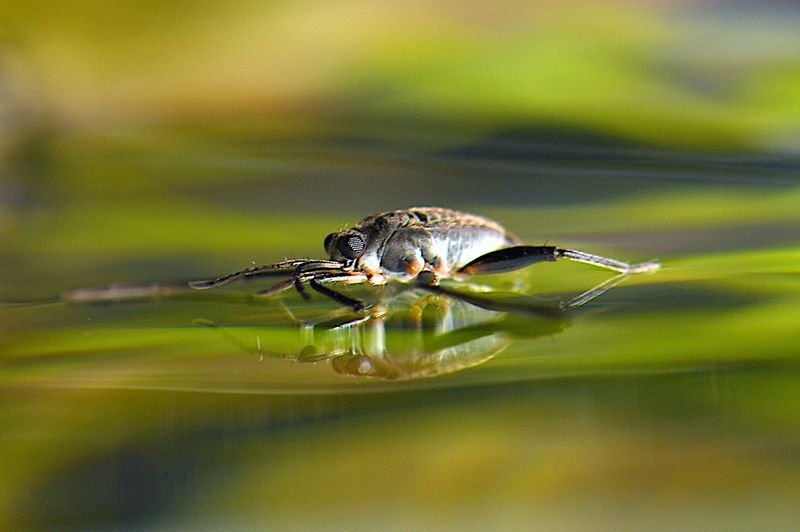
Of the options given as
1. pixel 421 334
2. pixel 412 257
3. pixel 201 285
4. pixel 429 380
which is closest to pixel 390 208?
pixel 412 257

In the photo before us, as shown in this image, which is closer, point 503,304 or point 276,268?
point 503,304

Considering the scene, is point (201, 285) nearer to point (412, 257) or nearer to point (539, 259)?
point (412, 257)

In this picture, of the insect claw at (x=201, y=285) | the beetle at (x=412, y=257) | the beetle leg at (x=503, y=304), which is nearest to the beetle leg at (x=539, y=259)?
the beetle at (x=412, y=257)

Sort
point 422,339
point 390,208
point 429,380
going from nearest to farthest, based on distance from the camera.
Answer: point 429,380, point 422,339, point 390,208

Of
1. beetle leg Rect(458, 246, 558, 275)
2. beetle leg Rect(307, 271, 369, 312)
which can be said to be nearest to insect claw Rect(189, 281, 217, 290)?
beetle leg Rect(307, 271, 369, 312)

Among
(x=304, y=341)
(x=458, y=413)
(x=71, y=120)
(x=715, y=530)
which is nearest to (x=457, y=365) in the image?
(x=458, y=413)

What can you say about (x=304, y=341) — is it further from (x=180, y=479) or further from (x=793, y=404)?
(x=793, y=404)

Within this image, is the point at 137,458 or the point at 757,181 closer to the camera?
the point at 137,458
